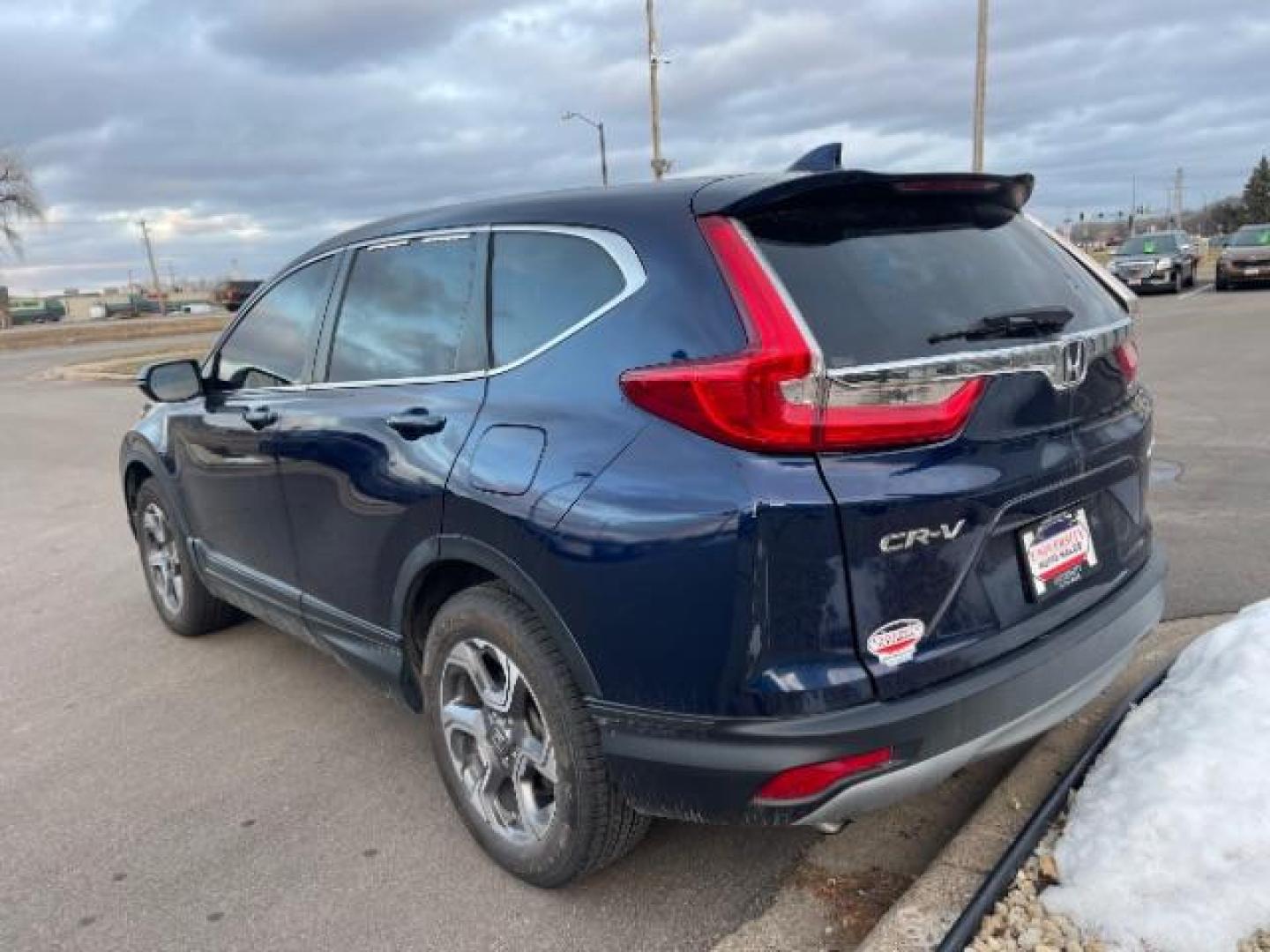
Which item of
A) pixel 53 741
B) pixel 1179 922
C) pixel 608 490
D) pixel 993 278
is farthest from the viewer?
pixel 53 741

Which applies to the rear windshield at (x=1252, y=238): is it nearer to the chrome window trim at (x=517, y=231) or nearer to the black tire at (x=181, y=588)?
the black tire at (x=181, y=588)

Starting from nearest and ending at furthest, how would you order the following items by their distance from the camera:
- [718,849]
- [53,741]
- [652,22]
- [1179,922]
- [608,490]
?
1. [1179,922]
2. [608,490]
3. [718,849]
4. [53,741]
5. [652,22]

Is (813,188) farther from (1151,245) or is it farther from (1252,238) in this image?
(1151,245)

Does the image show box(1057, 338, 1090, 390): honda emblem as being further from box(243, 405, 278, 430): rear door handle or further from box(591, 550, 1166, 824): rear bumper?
box(243, 405, 278, 430): rear door handle

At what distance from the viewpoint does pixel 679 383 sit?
2.30m

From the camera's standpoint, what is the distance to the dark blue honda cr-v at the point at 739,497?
223cm

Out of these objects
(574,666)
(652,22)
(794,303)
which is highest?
(652,22)

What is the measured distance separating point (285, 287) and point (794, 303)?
248 centimetres

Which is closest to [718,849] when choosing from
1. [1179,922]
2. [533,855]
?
[533,855]

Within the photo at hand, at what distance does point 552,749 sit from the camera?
2.63 meters

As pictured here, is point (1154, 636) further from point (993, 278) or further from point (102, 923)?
point (102, 923)

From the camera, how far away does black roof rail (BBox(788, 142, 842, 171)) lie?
2961 mm

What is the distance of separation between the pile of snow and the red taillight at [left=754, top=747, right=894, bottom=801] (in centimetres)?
58

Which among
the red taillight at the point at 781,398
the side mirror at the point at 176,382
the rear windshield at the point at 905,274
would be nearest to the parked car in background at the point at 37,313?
the side mirror at the point at 176,382
